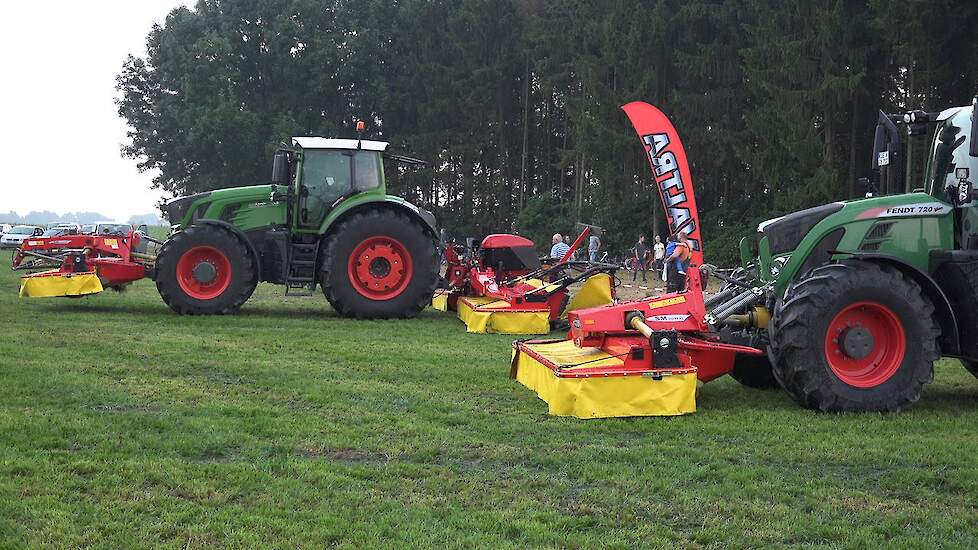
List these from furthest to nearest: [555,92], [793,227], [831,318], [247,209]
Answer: [555,92], [247,209], [793,227], [831,318]

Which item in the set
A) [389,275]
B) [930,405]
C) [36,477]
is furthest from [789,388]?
[389,275]

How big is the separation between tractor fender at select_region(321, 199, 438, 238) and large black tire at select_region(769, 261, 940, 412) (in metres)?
7.64

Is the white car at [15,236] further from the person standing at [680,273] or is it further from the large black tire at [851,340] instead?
the large black tire at [851,340]

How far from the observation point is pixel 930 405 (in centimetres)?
786

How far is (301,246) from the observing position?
46.1 feet

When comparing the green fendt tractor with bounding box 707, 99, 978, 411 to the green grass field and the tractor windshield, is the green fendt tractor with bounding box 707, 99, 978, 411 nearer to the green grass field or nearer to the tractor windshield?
the tractor windshield

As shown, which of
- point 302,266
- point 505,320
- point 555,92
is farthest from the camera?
point 555,92

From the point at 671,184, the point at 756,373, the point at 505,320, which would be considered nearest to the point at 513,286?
the point at 505,320

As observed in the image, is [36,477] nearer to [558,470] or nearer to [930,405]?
[558,470]

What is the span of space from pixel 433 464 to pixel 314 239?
353 inches

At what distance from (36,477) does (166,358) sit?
4.56 metres

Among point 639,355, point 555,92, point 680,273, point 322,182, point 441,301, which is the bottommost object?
point 441,301

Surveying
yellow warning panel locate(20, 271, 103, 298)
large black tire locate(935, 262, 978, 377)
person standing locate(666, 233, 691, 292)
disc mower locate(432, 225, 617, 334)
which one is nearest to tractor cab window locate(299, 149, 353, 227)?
disc mower locate(432, 225, 617, 334)

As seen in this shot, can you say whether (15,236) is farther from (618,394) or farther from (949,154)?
(949,154)
